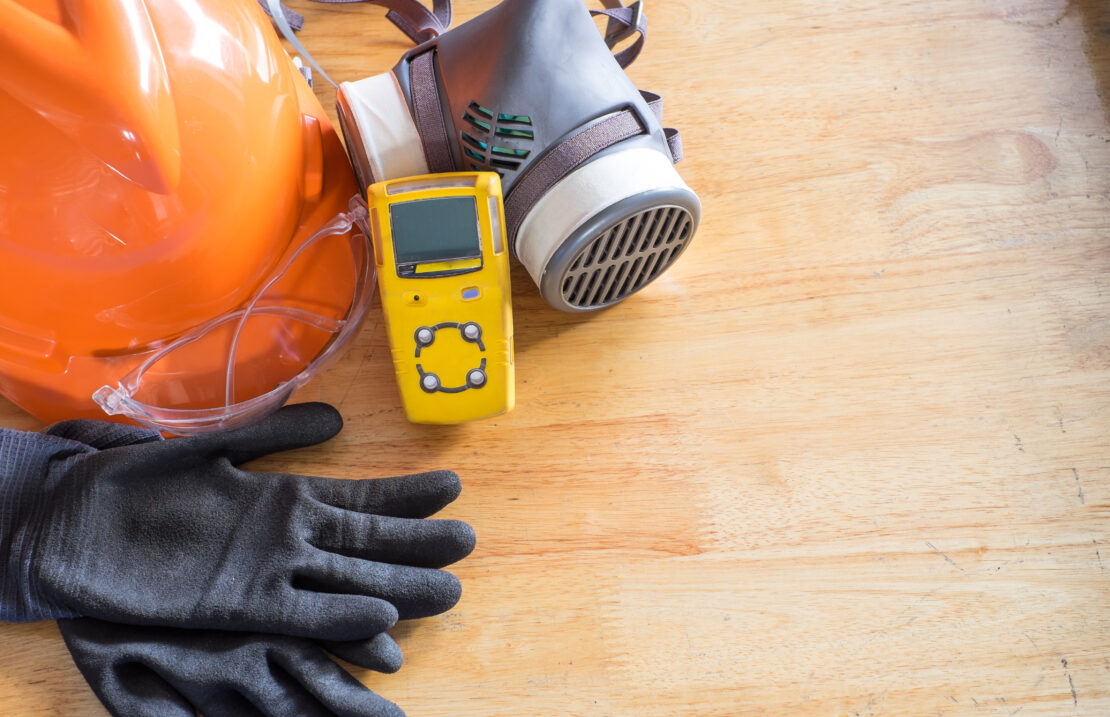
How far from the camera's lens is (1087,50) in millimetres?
890

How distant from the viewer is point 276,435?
70cm

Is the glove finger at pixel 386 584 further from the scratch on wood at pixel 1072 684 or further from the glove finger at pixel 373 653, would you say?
the scratch on wood at pixel 1072 684

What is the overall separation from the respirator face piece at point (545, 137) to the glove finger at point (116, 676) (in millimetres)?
425

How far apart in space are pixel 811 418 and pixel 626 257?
23cm

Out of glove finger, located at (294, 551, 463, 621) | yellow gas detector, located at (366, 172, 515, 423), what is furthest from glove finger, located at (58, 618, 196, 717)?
yellow gas detector, located at (366, 172, 515, 423)

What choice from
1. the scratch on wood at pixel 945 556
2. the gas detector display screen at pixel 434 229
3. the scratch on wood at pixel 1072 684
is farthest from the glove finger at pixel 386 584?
the scratch on wood at pixel 1072 684

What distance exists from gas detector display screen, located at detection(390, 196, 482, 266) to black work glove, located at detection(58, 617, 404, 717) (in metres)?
0.31

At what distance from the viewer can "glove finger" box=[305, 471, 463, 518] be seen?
0.69 meters

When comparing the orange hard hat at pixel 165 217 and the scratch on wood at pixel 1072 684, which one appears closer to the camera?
the orange hard hat at pixel 165 217

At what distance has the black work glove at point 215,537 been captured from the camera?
64cm

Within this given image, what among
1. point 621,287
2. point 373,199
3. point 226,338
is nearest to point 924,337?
point 621,287

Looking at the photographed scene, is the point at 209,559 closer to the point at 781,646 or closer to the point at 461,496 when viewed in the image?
the point at 461,496

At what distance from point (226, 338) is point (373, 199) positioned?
6.7 inches

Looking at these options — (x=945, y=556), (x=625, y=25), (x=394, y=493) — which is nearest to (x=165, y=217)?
(x=394, y=493)
